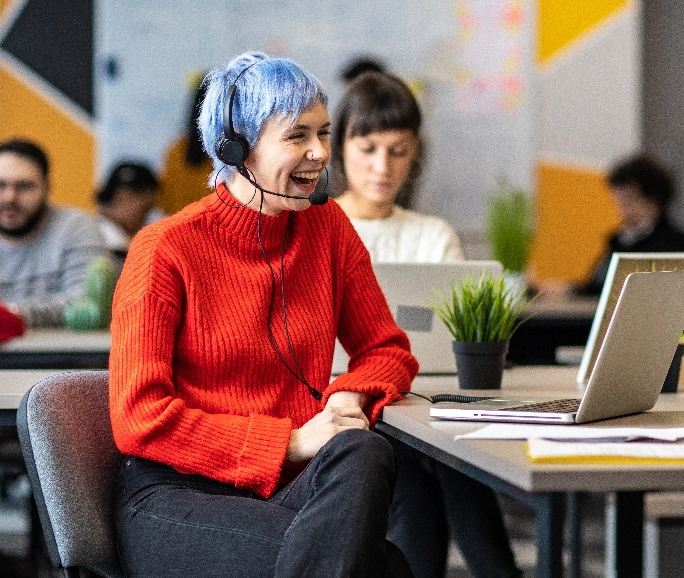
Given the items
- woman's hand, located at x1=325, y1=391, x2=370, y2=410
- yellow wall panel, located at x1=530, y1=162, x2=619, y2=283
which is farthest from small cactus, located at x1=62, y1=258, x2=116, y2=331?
yellow wall panel, located at x1=530, y1=162, x2=619, y2=283

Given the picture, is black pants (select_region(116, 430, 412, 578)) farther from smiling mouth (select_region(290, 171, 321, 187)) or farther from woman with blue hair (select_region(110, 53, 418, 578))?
smiling mouth (select_region(290, 171, 321, 187))

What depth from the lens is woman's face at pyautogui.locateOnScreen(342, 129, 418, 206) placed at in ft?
8.13

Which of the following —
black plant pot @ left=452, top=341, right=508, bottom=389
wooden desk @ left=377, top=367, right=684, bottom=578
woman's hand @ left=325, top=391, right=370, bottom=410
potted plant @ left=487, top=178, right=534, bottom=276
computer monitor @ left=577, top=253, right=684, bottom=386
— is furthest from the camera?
potted plant @ left=487, top=178, right=534, bottom=276

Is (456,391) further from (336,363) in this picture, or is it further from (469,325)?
(336,363)

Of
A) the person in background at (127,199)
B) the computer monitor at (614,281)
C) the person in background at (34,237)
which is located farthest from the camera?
the person in background at (127,199)

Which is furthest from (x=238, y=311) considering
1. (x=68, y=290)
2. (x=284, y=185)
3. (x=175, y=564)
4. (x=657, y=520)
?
(x=68, y=290)

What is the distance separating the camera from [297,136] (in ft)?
5.46

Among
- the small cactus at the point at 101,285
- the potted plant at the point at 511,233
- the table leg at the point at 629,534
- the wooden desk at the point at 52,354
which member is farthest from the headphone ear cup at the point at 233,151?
the potted plant at the point at 511,233

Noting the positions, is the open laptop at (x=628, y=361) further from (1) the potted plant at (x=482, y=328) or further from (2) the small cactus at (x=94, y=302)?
(2) the small cactus at (x=94, y=302)

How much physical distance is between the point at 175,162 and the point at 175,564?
4.00m

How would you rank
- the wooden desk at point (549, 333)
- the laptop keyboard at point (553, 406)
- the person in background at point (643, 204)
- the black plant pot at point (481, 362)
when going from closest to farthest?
1. the laptop keyboard at point (553, 406)
2. the black plant pot at point (481, 362)
3. the wooden desk at point (549, 333)
4. the person in background at point (643, 204)

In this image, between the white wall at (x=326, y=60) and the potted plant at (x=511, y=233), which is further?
the white wall at (x=326, y=60)

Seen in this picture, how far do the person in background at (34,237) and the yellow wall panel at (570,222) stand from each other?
285 centimetres

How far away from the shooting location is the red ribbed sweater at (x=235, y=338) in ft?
4.87
